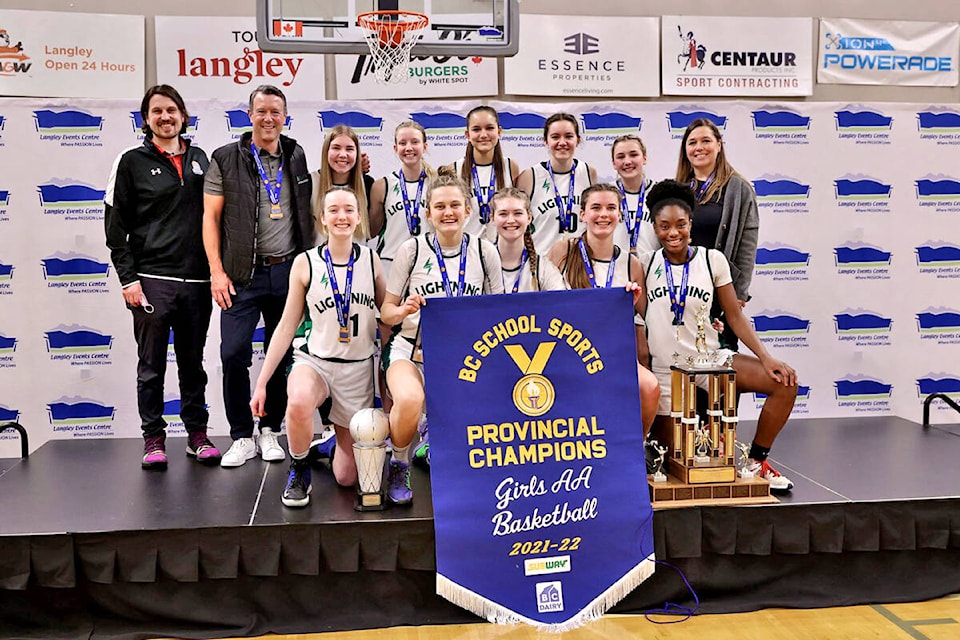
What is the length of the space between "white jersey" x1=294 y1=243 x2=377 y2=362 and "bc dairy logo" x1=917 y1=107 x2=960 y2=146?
4397 mm

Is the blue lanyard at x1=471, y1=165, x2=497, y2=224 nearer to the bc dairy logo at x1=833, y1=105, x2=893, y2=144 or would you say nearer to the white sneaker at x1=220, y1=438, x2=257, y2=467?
the white sneaker at x1=220, y1=438, x2=257, y2=467

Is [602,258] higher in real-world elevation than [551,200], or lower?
lower

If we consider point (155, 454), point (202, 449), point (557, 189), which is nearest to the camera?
point (155, 454)

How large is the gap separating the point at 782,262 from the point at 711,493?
2850 mm

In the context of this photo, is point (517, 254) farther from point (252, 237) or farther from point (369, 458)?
point (252, 237)

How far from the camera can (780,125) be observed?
5629mm

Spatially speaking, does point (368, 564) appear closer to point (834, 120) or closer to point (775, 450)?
point (775, 450)

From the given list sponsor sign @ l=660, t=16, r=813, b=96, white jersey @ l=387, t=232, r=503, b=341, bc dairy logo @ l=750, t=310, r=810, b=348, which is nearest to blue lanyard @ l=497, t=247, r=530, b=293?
white jersey @ l=387, t=232, r=503, b=341

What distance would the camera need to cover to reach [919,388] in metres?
5.89

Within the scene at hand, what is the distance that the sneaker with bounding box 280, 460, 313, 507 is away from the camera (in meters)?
3.35

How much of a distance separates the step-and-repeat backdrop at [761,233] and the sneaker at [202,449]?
3.91 feet

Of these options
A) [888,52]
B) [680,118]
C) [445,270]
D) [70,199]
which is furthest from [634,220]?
[70,199]

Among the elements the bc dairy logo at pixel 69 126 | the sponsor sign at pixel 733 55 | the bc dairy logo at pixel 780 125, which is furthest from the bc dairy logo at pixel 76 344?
the bc dairy logo at pixel 780 125

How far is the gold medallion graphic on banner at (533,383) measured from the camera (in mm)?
3262
